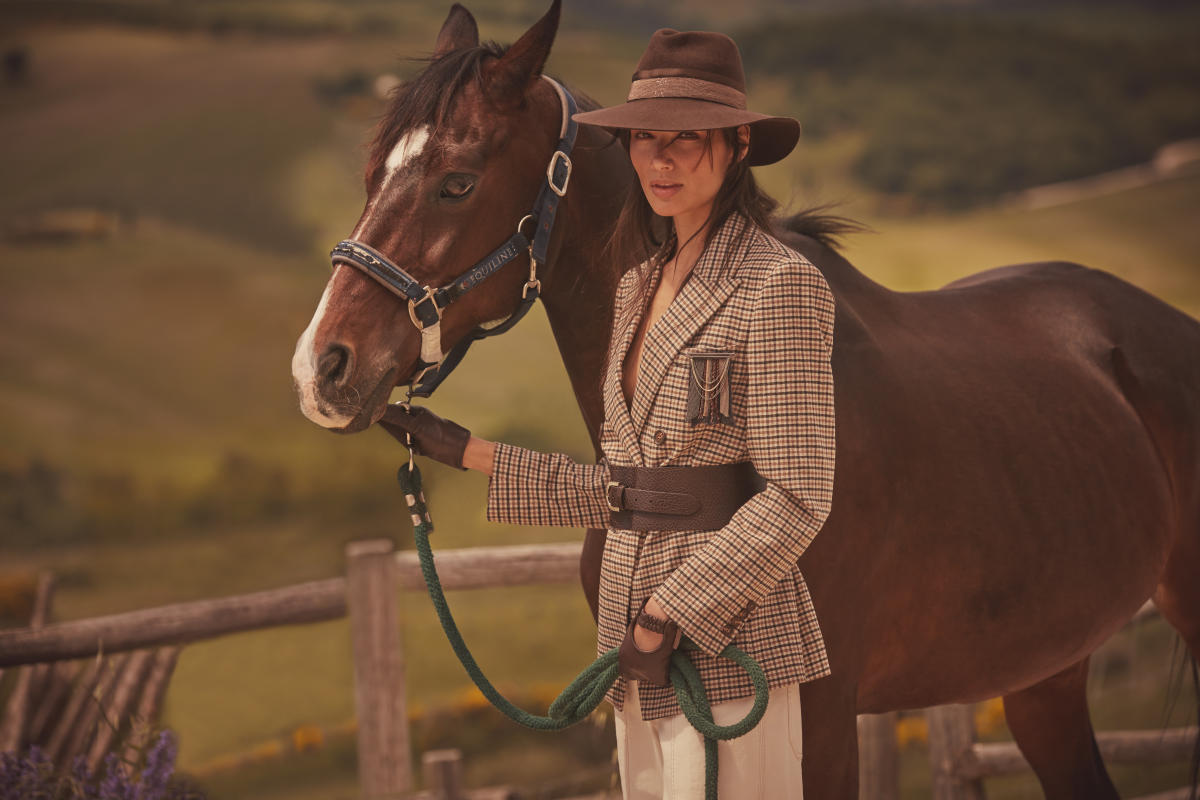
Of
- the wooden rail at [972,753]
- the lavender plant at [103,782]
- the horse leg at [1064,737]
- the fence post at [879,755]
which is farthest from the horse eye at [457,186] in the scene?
the wooden rail at [972,753]

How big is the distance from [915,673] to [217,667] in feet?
15.9

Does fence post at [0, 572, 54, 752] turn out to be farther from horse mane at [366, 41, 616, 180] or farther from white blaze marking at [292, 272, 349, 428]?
horse mane at [366, 41, 616, 180]

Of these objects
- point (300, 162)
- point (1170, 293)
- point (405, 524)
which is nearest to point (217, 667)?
point (405, 524)

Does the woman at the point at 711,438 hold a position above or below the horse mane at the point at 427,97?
below

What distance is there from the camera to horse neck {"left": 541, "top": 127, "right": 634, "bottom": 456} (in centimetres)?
204

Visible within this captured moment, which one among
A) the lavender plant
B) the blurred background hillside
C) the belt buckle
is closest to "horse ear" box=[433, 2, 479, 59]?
the belt buckle

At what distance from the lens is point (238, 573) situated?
6.45 m

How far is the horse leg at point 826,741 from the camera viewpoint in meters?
1.79

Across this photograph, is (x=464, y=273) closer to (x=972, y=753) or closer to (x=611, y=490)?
(x=611, y=490)

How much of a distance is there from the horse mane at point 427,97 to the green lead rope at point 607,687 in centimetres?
59

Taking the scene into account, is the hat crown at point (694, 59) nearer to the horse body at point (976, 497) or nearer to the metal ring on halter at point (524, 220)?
the metal ring on halter at point (524, 220)

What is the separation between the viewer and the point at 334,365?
1666 millimetres

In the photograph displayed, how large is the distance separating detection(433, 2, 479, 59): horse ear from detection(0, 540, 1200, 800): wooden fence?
6.75 feet

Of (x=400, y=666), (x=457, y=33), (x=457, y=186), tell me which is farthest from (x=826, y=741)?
(x=400, y=666)
